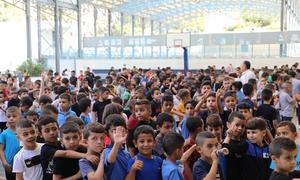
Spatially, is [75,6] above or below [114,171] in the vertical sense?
above

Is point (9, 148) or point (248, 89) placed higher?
point (248, 89)

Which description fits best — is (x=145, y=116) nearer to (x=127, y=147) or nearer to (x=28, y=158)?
(x=127, y=147)

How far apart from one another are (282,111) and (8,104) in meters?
5.00

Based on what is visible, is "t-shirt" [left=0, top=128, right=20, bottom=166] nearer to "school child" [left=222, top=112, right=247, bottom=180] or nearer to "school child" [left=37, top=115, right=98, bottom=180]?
"school child" [left=37, top=115, right=98, bottom=180]

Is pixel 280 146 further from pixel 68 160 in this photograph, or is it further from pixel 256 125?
pixel 68 160

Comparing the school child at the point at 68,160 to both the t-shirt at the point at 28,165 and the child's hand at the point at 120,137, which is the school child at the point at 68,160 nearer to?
the t-shirt at the point at 28,165

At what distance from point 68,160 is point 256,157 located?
5.33 feet

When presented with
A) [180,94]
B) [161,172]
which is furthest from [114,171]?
[180,94]

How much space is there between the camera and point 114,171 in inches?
111

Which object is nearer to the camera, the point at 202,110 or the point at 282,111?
the point at 202,110

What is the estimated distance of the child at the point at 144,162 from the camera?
281 cm

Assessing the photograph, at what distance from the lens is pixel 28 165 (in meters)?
3.36

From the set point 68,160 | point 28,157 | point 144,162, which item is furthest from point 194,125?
point 28,157

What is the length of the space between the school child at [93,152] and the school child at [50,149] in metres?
0.09
